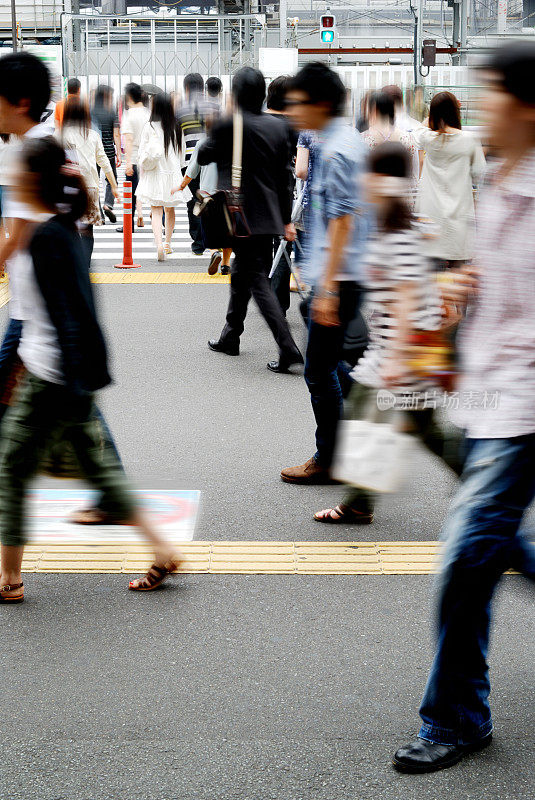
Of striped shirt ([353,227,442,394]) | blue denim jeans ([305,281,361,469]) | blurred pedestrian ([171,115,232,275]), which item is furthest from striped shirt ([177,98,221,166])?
striped shirt ([353,227,442,394])

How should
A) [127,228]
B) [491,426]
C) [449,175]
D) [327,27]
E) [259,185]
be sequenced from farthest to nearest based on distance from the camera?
1. [327,27]
2. [127,228]
3. [259,185]
4. [449,175]
5. [491,426]

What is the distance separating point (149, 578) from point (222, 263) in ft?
25.1

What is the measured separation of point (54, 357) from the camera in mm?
3391

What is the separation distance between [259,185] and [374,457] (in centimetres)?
449

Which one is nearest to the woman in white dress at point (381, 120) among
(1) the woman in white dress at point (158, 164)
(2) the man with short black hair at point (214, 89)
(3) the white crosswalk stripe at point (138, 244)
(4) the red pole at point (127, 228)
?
(4) the red pole at point (127, 228)

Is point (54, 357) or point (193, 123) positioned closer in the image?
point (54, 357)

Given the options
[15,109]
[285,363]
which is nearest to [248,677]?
[15,109]

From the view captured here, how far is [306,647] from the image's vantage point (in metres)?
3.45

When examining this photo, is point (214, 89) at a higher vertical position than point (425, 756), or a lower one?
higher

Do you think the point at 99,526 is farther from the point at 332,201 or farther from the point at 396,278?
the point at 396,278

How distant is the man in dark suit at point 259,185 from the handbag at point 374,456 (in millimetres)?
4140

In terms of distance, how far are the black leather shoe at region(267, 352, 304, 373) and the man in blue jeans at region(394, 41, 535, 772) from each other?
457 centimetres

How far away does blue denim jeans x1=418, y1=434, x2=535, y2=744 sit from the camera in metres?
2.58

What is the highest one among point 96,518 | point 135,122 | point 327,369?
point 135,122
